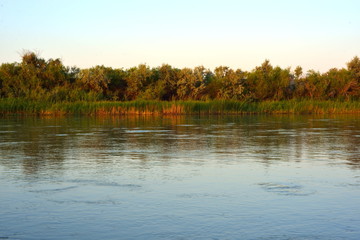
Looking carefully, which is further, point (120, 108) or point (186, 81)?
point (186, 81)

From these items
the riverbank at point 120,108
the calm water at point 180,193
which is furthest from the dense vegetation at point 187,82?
the calm water at point 180,193

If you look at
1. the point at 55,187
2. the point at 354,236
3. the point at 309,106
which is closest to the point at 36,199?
the point at 55,187

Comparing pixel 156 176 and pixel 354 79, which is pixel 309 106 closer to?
pixel 354 79

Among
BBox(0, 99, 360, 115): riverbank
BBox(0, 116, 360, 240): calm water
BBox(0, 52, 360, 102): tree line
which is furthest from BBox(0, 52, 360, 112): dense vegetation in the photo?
BBox(0, 116, 360, 240): calm water

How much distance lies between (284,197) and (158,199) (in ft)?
6.04

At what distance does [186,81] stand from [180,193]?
55.1m

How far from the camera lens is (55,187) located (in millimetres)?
8773

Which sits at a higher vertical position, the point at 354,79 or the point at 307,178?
the point at 354,79

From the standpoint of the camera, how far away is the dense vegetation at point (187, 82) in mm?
59438

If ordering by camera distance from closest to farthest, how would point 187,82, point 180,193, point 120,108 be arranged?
point 180,193 → point 120,108 → point 187,82

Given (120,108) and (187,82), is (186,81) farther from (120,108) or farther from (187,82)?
(120,108)

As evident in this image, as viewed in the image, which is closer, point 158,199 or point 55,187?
point 158,199

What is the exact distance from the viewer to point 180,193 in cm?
824

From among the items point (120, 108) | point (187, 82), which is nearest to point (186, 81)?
point (187, 82)
